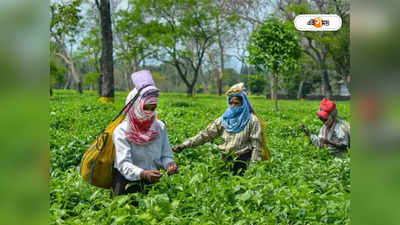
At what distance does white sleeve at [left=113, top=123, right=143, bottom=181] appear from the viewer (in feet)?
7.72

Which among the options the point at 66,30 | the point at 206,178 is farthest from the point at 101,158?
the point at 66,30

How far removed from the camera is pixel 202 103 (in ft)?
8.45

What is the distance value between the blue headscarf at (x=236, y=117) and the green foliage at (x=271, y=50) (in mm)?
329

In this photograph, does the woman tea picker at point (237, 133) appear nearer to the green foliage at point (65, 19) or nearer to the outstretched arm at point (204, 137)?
the outstretched arm at point (204, 137)

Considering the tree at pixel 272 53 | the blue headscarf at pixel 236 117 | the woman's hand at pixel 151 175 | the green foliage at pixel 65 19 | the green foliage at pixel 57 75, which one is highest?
the green foliage at pixel 65 19

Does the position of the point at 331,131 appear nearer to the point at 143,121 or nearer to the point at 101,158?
the point at 143,121

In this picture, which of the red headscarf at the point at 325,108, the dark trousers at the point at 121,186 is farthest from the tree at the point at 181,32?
the red headscarf at the point at 325,108

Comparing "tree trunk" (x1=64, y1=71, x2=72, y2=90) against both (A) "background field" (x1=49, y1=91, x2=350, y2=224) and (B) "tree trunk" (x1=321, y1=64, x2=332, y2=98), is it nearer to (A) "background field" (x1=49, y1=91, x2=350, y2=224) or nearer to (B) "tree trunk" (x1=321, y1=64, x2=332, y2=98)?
(A) "background field" (x1=49, y1=91, x2=350, y2=224)

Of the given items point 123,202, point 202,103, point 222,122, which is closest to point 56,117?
point 123,202

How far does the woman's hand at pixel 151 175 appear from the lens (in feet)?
7.61
